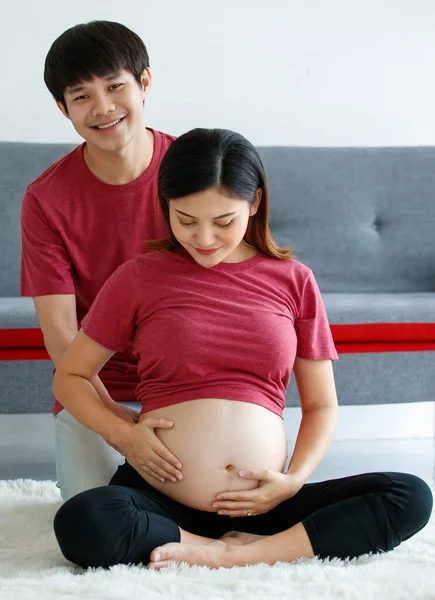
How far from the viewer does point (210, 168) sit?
143cm

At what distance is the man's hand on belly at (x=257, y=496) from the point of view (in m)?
1.41

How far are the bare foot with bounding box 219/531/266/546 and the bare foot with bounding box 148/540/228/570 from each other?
3cm

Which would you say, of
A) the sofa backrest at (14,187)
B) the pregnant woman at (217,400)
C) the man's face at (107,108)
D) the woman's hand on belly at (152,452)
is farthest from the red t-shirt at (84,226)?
the sofa backrest at (14,187)

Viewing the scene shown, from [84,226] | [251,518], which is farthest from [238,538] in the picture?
[84,226]

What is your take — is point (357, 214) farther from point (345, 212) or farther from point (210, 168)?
point (210, 168)

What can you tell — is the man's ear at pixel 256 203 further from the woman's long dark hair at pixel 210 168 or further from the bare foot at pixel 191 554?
the bare foot at pixel 191 554

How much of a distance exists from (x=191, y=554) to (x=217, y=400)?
243mm

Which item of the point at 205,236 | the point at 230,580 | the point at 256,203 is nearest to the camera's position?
the point at 230,580

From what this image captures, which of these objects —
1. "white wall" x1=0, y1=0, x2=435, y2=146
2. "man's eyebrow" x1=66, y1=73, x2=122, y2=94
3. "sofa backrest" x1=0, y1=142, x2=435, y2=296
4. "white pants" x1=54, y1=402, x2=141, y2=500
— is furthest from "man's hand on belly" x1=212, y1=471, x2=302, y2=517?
"white wall" x1=0, y1=0, x2=435, y2=146

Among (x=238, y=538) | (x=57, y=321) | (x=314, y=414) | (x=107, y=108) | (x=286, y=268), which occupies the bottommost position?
(x=238, y=538)

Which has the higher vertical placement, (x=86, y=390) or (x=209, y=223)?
(x=209, y=223)

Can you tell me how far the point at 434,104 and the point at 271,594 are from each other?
2.68m

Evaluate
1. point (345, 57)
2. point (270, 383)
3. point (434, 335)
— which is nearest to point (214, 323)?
point (270, 383)

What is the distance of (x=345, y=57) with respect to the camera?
346 centimetres
